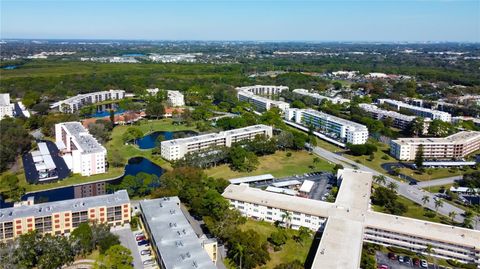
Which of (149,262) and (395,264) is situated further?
(395,264)

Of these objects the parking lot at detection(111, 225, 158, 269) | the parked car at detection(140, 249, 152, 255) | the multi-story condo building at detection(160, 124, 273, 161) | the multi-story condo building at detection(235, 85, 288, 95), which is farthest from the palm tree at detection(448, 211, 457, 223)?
the multi-story condo building at detection(235, 85, 288, 95)

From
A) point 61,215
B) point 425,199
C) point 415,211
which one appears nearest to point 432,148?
point 425,199

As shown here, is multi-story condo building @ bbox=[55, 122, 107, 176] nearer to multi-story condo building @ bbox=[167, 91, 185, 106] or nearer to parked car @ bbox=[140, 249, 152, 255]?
parked car @ bbox=[140, 249, 152, 255]

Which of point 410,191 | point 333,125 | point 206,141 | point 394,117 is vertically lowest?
point 410,191

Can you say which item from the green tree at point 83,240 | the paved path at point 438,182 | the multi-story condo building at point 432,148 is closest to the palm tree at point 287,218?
the green tree at point 83,240

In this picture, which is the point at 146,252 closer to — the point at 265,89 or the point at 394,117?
the point at 394,117

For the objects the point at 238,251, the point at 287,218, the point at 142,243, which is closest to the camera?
the point at 238,251

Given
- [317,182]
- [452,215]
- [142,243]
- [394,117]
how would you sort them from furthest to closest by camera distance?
[394,117]
[317,182]
[452,215]
[142,243]
